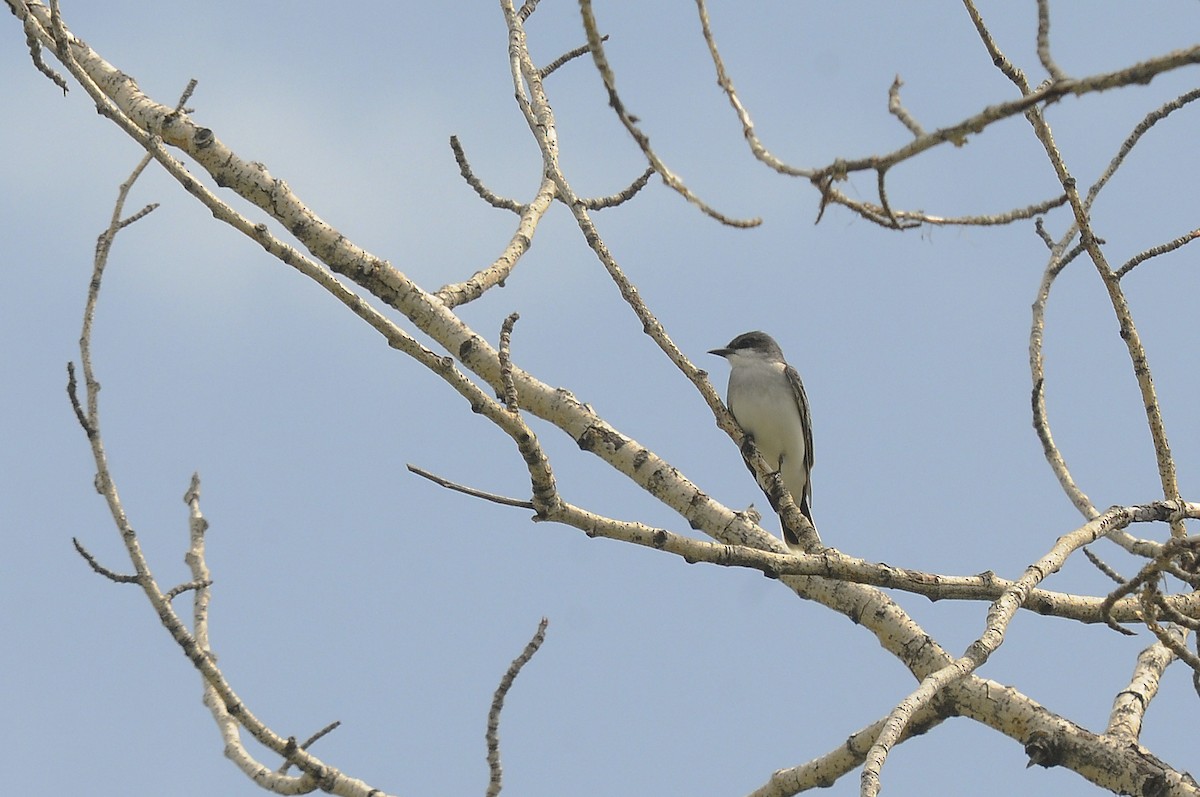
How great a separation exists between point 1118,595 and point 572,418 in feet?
8.20

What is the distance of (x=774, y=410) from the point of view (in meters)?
11.5

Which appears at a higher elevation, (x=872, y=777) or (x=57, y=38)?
(x=57, y=38)

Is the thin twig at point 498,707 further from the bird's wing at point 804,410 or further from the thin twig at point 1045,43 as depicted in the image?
the bird's wing at point 804,410

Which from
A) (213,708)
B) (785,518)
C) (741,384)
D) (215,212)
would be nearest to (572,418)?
(785,518)

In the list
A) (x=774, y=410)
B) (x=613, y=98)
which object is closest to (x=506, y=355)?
(x=613, y=98)

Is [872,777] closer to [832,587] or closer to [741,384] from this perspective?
[832,587]

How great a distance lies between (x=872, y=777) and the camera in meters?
3.39

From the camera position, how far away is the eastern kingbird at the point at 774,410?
37.7 feet

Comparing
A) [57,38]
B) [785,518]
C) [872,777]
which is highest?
[57,38]

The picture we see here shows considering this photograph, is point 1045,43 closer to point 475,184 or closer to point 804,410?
point 475,184

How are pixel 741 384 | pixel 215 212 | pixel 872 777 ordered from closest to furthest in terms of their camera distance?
pixel 872 777, pixel 215 212, pixel 741 384

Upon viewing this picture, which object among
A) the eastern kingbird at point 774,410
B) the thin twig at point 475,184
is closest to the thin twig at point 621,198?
the thin twig at point 475,184

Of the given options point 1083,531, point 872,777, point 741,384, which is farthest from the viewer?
point 741,384

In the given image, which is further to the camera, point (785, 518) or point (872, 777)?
point (785, 518)
